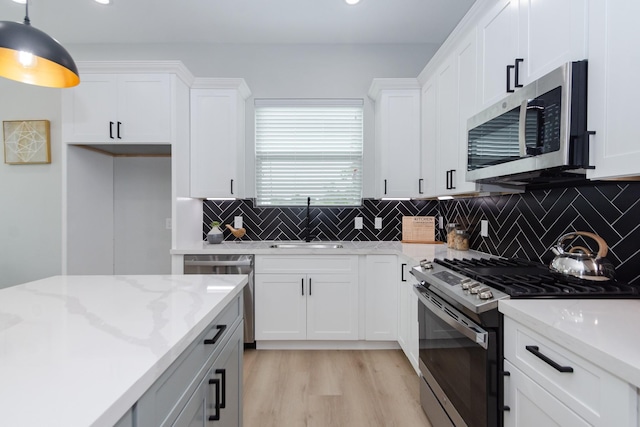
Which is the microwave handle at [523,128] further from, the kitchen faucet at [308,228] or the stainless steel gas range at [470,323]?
the kitchen faucet at [308,228]

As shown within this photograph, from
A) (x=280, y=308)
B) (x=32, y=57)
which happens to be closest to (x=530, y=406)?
(x=280, y=308)

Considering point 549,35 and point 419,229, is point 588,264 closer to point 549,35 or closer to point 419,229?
point 549,35

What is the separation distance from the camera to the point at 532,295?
116cm

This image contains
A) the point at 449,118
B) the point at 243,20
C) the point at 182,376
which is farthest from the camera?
the point at 243,20

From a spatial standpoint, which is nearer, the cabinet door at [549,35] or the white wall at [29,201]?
the cabinet door at [549,35]

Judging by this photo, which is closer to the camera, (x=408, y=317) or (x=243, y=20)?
(x=408, y=317)

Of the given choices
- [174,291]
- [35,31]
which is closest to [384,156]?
[174,291]

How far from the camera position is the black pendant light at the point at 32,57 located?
4.10 ft

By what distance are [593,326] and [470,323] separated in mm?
445

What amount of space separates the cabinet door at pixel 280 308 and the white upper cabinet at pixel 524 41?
2.00 metres

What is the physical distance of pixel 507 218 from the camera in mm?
2127

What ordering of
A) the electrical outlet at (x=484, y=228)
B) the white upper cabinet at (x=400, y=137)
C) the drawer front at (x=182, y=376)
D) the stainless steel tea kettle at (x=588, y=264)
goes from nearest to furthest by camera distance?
the drawer front at (x=182, y=376) < the stainless steel tea kettle at (x=588, y=264) < the electrical outlet at (x=484, y=228) < the white upper cabinet at (x=400, y=137)

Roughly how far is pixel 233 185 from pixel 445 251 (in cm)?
200

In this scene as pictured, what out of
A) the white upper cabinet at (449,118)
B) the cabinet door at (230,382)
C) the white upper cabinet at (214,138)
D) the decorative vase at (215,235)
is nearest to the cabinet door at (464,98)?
the white upper cabinet at (449,118)
